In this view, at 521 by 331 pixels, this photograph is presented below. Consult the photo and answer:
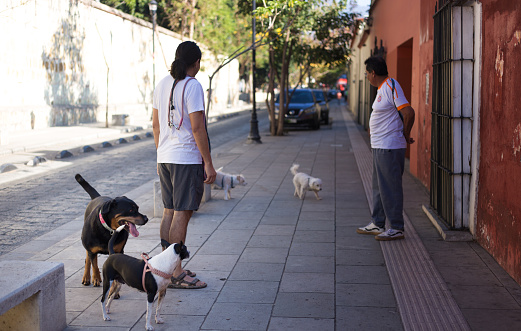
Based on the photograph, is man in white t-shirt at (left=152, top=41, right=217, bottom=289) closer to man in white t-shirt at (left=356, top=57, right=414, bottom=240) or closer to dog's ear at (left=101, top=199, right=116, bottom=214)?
dog's ear at (left=101, top=199, right=116, bottom=214)

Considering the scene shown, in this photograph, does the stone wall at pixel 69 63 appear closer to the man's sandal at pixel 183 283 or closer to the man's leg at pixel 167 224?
the man's leg at pixel 167 224

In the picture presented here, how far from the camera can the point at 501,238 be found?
5793 millimetres

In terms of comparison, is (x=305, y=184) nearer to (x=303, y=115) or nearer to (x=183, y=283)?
(x=183, y=283)

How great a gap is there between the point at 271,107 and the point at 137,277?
714 inches

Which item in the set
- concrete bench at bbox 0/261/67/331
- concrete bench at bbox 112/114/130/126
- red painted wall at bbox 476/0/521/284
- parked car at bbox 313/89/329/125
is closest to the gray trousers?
red painted wall at bbox 476/0/521/284

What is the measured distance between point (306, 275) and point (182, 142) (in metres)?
1.65

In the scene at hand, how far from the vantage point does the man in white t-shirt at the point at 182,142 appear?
5.12 meters

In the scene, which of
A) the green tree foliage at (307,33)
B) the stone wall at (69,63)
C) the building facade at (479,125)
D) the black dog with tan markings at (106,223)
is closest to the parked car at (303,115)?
the green tree foliage at (307,33)

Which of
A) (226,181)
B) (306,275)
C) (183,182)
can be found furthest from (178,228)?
(226,181)

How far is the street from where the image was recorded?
8.20 metres

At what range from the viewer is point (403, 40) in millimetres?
13953

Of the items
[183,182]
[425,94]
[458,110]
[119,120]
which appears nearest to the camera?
[183,182]

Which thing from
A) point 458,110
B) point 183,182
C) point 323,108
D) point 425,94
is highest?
point 323,108

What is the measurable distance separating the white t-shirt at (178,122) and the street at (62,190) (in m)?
2.80
